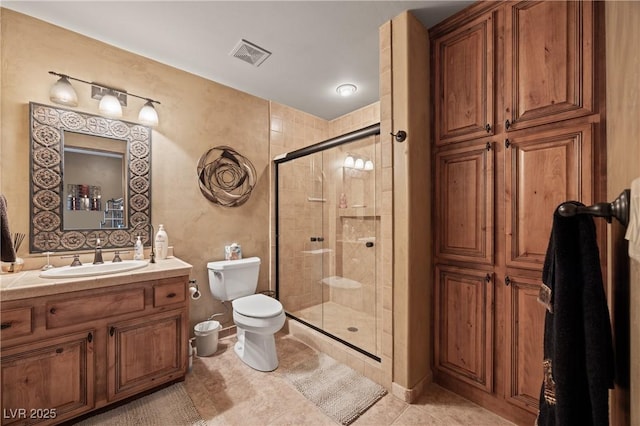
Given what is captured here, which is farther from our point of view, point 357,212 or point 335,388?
point 357,212

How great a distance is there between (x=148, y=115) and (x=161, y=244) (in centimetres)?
103

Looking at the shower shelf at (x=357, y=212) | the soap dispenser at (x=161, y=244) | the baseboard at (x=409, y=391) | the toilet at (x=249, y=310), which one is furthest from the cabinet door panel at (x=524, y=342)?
the soap dispenser at (x=161, y=244)

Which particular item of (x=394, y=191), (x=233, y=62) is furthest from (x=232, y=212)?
(x=394, y=191)

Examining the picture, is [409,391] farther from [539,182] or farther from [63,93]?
[63,93]

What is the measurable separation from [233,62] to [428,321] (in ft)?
8.21

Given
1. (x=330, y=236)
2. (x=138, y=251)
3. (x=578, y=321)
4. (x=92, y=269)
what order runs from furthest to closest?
(x=330, y=236) < (x=138, y=251) < (x=92, y=269) < (x=578, y=321)

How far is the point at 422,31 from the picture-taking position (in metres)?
1.77

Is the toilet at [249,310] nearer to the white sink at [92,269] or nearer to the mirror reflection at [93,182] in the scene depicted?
the white sink at [92,269]

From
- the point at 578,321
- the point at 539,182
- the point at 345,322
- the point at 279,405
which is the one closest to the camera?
the point at 578,321

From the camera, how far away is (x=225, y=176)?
8.30ft

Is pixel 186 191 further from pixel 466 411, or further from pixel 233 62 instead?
pixel 466 411

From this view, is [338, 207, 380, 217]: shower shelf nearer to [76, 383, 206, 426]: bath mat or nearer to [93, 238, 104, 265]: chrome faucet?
[76, 383, 206, 426]: bath mat

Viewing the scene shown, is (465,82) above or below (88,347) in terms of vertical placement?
above

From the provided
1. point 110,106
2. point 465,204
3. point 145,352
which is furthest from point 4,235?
point 465,204
